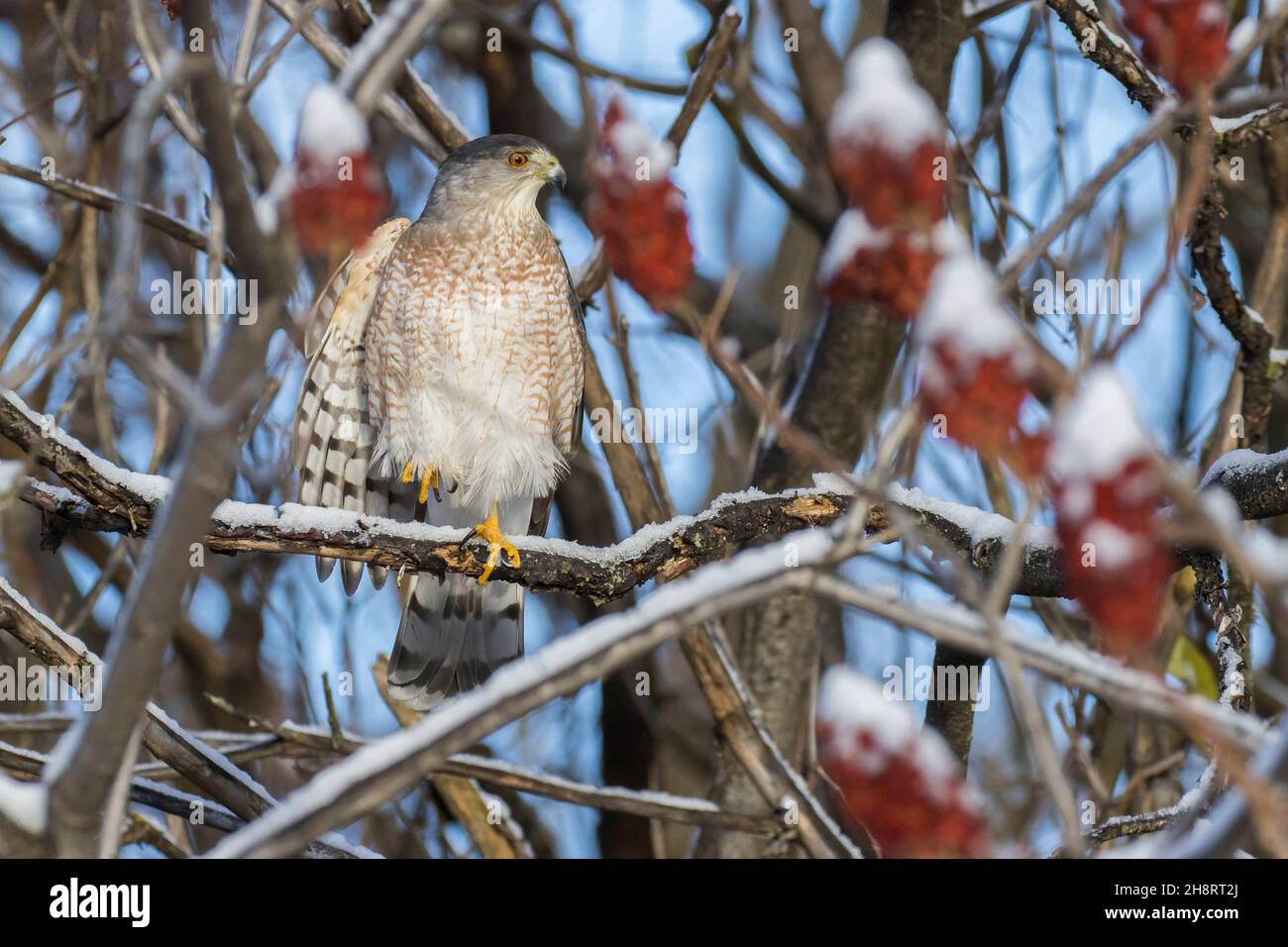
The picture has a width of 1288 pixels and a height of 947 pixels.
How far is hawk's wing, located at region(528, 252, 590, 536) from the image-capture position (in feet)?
16.6

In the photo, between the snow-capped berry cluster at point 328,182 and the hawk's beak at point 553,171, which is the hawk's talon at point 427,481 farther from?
the snow-capped berry cluster at point 328,182

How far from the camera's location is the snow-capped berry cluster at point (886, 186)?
147cm

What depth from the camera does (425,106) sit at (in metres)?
5.24

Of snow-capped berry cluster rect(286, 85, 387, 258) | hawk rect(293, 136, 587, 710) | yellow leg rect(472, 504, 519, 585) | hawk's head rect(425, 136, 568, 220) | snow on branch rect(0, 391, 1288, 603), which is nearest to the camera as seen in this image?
snow-capped berry cluster rect(286, 85, 387, 258)

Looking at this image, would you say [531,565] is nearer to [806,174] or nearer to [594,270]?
[594,270]

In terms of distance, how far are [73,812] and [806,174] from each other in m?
6.04

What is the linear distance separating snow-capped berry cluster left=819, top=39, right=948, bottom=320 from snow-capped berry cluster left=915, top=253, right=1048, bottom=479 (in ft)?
0.29

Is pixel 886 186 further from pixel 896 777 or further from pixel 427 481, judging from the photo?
pixel 427 481

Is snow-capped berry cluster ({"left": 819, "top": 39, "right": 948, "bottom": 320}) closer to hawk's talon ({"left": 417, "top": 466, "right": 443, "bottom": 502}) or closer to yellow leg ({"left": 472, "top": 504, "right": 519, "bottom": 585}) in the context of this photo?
yellow leg ({"left": 472, "top": 504, "right": 519, "bottom": 585})

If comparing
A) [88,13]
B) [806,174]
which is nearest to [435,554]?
[806,174]

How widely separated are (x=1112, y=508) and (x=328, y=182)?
989mm

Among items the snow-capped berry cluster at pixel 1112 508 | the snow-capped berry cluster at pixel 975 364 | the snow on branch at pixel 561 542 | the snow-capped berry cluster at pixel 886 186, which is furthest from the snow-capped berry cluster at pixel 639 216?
the snow on branch at pixel 561 542

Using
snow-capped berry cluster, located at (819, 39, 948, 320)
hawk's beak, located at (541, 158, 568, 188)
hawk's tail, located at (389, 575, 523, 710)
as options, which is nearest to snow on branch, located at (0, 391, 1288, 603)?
hawk's tail, located at (389, 575, 523, 710)

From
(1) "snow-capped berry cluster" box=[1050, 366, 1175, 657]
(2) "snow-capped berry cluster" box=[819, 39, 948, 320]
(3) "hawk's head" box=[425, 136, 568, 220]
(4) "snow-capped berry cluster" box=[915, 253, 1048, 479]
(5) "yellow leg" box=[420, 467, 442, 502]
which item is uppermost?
(3) "hawk's head" box=[425, 136, 568, 220]
